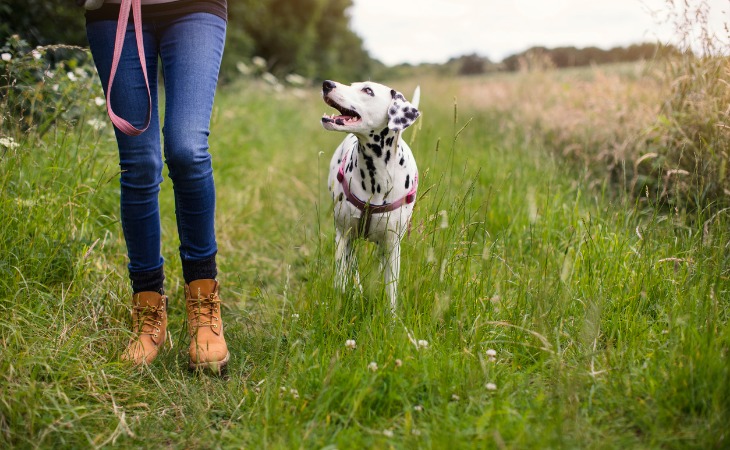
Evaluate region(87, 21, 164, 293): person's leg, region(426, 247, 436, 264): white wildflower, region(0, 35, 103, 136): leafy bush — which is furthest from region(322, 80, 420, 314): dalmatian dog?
region(0, 35, 103, 136): leafy bush

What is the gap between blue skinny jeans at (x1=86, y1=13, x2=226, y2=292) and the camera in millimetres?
2408

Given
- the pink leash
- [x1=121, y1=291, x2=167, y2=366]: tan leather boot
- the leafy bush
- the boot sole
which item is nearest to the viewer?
the pink leash

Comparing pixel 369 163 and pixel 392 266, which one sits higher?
pixel 369 163

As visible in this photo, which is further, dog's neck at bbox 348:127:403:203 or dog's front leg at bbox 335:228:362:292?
dog's neck at bbox 348:127:403:203

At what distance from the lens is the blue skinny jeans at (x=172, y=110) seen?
7.90 feet

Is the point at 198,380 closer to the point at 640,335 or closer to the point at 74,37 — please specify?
the point at 640,335

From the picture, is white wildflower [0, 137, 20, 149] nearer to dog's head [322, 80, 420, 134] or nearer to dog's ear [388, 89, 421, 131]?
dog's head [322, 80, 420, 134]

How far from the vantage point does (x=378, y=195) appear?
287cm

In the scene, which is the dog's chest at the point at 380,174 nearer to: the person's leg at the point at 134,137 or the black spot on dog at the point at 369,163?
the black spot on dog at the point at 369,163

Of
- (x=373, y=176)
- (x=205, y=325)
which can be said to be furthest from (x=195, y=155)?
(x=373, y=176)

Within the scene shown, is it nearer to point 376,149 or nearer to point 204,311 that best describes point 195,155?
point 204,311

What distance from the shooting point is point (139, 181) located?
2.50m

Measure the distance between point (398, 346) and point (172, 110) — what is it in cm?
133

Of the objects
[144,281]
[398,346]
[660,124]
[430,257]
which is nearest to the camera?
[398,346]
